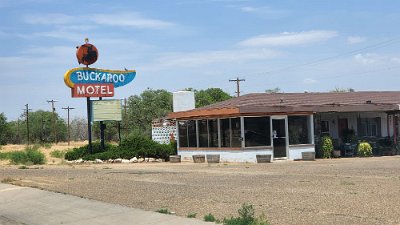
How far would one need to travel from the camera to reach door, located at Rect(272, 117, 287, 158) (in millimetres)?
29766

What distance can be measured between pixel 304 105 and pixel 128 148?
1166 cm

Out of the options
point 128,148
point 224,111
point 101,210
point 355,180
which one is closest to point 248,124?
point 224,111

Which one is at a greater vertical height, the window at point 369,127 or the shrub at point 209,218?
the window at point 369,127

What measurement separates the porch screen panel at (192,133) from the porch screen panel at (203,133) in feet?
1.75

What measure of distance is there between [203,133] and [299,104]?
5905 mm

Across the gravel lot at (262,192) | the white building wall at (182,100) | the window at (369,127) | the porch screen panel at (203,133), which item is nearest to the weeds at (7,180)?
the gravel lot at (262,192)

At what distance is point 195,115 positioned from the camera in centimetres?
3275

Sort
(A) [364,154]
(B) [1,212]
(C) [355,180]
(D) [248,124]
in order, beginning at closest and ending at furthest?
(B) [1,212] → (C) [355,180] → (D) [248,124] → (A) [364,154]

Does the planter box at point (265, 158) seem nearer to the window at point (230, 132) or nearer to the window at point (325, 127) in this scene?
the window at point (230, 132)

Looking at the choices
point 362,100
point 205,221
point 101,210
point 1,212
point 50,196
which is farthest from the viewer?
point 362,100

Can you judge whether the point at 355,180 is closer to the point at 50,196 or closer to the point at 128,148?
the point at 50,196

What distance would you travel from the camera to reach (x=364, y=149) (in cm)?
3136

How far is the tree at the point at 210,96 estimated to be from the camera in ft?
→ 253

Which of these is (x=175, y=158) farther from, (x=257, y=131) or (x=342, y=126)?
(x=342, y=126)
